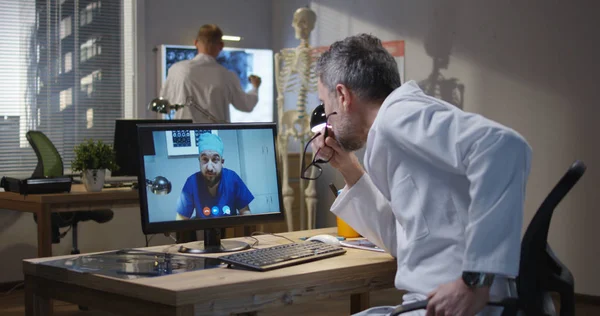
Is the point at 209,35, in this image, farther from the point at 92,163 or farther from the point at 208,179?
the point at 208,179

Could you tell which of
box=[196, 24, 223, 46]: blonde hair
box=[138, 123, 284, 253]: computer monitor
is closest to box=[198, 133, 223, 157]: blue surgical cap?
box=[138, 123, 284, 253]: computer monitor

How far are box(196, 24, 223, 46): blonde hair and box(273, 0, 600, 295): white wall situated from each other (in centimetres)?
152

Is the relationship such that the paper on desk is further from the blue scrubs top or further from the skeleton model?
the skeleton model

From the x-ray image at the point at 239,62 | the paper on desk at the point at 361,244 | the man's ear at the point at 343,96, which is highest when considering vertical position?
the x-ray image at the point at 239,62

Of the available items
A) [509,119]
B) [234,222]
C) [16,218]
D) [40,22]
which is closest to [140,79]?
[40,22]

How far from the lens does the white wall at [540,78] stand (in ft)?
16.5

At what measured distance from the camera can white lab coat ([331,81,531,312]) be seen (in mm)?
1791

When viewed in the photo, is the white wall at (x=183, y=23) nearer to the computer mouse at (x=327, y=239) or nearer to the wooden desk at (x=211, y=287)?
the computer mouse at (x=327, y=239)

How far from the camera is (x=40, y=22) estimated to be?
627 cm

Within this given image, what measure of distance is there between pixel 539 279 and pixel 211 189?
114cm

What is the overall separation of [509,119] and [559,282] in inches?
146

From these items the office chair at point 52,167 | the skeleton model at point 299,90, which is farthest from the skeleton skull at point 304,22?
the office chair at point 52,167

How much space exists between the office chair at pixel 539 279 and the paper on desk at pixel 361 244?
70 cm

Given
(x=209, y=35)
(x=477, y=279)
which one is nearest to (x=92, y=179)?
(x=209, y=35)
